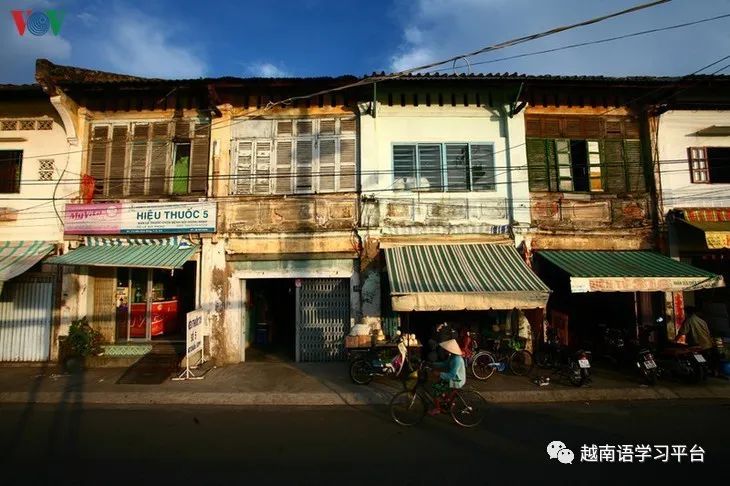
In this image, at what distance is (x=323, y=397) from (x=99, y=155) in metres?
9.61

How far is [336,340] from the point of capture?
10.2 meters

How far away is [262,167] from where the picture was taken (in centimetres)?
1061

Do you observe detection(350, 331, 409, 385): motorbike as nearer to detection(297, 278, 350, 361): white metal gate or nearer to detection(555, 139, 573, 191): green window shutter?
detection(297, 278, 350, 361): white metal gate

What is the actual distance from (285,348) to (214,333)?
8.49 ft

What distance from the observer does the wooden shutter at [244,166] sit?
10.5 m

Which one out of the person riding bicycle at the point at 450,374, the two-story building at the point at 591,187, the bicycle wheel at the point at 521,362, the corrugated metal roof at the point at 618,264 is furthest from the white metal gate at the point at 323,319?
the corrugated metal roof at the point at 618,264

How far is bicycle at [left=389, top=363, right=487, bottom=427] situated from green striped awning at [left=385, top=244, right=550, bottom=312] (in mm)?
1809

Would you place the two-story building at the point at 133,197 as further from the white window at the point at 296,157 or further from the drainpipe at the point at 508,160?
the drainpipe at the point at 508,160

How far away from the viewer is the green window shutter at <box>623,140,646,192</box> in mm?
10609

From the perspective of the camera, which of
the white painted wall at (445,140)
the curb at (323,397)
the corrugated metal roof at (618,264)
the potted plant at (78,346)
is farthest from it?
the white painted wall at (445,140)

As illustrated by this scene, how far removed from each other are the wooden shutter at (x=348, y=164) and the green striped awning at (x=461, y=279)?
7.30ft

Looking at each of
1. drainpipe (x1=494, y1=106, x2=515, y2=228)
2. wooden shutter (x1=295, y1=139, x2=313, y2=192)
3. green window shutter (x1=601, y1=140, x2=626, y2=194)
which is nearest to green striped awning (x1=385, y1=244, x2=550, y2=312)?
drainpipe (x1=494, y1=106, x2=515, y2=228)

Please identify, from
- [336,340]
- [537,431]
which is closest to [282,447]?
[537,431]

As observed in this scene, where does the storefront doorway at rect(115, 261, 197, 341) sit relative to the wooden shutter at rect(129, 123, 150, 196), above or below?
below
